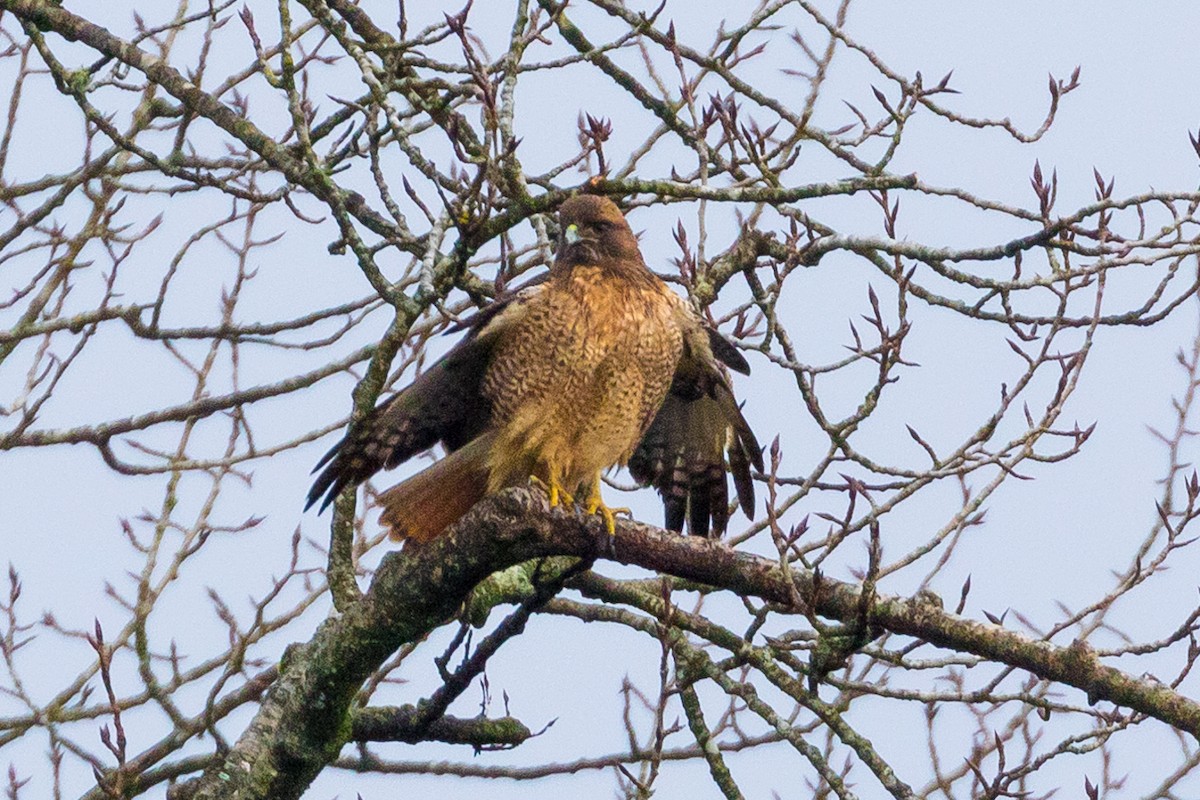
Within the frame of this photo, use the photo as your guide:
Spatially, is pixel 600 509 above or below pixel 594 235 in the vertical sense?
below

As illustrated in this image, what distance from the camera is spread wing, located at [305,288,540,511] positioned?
4715 millimetres

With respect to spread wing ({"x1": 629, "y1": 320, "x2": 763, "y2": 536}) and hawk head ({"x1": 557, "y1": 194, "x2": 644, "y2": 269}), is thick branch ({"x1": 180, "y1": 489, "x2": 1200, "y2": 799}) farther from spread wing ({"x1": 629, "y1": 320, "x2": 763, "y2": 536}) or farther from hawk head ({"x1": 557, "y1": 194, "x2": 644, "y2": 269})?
hawk head ({"x1": 557, "y1": 194, "x2": 644, "y2": 269})

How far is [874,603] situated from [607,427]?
61.1 inches

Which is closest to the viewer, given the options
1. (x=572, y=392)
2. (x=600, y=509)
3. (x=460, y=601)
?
(x=460, y=601)

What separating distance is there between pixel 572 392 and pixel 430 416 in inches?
19.3

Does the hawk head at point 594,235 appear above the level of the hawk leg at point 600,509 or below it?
above

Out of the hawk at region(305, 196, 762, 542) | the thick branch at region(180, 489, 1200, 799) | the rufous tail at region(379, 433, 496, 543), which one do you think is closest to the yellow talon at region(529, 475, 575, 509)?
the hawk at region(305, 196, 762, 542)

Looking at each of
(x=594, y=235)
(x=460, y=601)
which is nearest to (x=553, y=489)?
(x=594, y=235)

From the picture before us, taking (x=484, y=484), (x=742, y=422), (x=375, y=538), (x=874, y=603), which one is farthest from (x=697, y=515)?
(x=874, y=603)

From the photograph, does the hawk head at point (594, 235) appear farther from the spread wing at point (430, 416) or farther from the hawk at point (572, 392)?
the spread wing at point (430, 416)

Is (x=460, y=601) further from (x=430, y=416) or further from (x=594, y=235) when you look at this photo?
(x=594, y=235)

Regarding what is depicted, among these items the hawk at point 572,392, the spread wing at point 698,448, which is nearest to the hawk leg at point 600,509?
the hawk at point 572,392

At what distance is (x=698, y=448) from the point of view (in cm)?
584

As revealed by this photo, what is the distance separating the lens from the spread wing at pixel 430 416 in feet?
15.5
